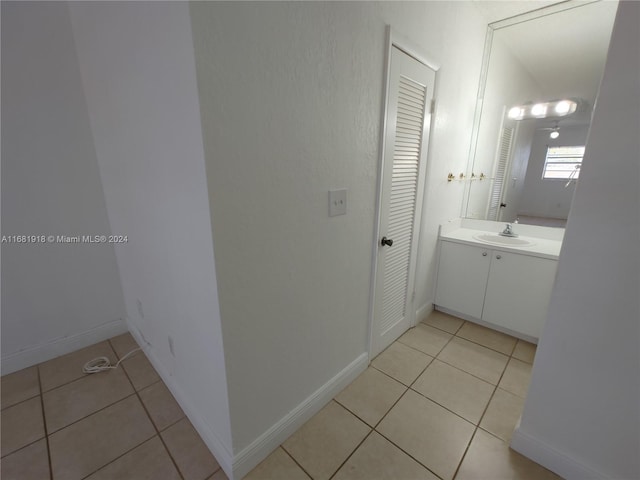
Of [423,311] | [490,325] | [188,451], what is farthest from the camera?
[423,311]

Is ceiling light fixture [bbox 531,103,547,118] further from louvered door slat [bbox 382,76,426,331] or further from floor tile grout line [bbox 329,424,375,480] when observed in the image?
floor tile grout line [bbox 329,424,375,480]

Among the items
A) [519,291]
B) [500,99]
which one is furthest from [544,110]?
[519,291]

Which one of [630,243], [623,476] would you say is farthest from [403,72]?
[623,476]

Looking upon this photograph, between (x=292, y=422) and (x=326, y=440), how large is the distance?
191 millimetres

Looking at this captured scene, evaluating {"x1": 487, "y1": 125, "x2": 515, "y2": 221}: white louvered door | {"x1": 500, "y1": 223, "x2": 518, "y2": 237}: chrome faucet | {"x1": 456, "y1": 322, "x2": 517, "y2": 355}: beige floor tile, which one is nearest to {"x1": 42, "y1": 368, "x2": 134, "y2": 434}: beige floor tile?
{"x1": 456, "y1": 322, "x2": 517, "y2": 355}: beige floor tile

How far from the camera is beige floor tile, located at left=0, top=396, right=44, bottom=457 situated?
131 centimetres

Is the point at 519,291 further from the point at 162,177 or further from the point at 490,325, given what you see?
the point at 162,177

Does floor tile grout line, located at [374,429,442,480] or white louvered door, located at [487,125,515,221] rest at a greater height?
white louvered door, located at [487,125,515,221]

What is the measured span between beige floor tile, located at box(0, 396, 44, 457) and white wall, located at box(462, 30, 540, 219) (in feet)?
11.4

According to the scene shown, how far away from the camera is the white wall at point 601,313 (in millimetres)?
915

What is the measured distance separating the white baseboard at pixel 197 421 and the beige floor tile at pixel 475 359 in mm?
A: 1494

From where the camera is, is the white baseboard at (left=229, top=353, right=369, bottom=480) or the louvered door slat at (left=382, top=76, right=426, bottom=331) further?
the louvered door slat at (left=382, top=76, right=426, bottom=331)

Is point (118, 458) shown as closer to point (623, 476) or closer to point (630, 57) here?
point (623, 476)

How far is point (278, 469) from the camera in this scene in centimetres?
123
